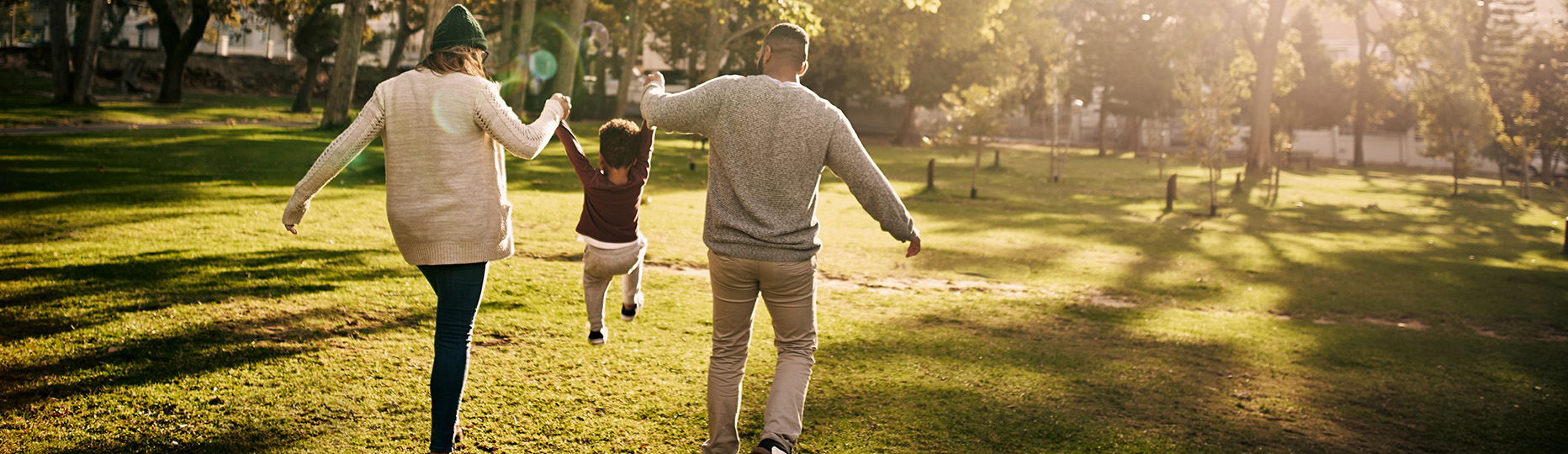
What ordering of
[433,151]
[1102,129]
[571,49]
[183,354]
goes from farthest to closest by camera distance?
[1102,129] → [571,49] → [183,354] → [433,151]

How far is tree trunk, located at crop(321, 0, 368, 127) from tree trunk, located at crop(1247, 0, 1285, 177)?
27.8 m

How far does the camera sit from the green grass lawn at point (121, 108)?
22906 millimetres

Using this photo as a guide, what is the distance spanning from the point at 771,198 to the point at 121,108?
103 ft

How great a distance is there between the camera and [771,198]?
367 cm

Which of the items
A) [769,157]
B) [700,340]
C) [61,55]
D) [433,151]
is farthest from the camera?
[61,55]

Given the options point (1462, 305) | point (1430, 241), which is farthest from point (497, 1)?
point (1462, 305)

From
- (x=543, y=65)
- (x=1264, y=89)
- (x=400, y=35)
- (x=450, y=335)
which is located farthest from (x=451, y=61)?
(x=543, y=65)

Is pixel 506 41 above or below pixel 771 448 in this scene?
above

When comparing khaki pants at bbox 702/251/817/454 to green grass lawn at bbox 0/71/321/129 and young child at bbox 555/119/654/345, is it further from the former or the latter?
green grass lawn at bbox 0/71/321/129

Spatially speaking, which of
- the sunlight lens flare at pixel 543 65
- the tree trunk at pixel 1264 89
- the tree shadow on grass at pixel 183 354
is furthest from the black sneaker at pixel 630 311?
the sunlight lens flare at pixel 543 65

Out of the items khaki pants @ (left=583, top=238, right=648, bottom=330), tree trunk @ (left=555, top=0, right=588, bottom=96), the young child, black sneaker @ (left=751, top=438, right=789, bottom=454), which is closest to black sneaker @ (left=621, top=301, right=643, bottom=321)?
khaki pants @ (left=583, top=238, right=648, bottom=330)

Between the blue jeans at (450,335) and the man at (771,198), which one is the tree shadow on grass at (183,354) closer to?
the blue jeans at (450,335)

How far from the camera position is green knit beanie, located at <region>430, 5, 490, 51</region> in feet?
11.5

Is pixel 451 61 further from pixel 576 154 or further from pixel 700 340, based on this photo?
pixel 700 340
